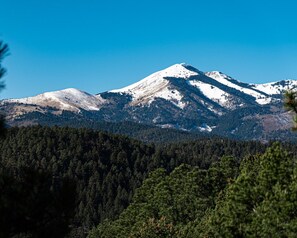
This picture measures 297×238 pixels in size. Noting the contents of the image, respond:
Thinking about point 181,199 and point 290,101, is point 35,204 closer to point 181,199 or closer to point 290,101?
point 290,101

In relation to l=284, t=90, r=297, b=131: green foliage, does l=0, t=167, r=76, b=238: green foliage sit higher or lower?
lower

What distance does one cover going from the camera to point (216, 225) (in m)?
42.1

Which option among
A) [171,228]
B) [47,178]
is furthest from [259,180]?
[171,228]

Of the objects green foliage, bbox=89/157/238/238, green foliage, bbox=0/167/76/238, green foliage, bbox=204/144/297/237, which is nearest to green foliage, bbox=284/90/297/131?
green foliage, bbox=0/167/76/238

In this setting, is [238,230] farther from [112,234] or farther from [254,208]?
[112,234]

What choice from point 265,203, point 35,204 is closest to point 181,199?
point 265,203

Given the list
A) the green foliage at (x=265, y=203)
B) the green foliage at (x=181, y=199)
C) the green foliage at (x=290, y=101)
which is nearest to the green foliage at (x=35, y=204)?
the green foliage at (x=290, y=101)

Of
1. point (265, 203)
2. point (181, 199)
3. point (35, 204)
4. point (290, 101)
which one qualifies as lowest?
point (181, 199)

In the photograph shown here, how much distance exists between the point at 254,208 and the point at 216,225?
623cm

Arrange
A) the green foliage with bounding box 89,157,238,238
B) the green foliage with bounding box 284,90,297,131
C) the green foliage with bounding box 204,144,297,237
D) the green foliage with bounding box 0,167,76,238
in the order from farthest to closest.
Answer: the green foliage with bounding box 89,157,238,238, the green foliage with bounding box 204,144,297,237, the green foliage with bounding box 284,90,297,131, the green foliage with bounding box 0,167,76,238

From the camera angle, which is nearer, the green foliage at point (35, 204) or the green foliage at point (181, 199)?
the green foliage at point (35, 204)

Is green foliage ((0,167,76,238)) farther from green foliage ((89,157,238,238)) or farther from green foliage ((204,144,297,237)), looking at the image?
green foliage ((89,157,238,238))

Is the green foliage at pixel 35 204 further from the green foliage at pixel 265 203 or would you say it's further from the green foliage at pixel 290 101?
the green foliage at pixel 265 203

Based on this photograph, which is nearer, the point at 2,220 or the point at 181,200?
the point at 2,220
